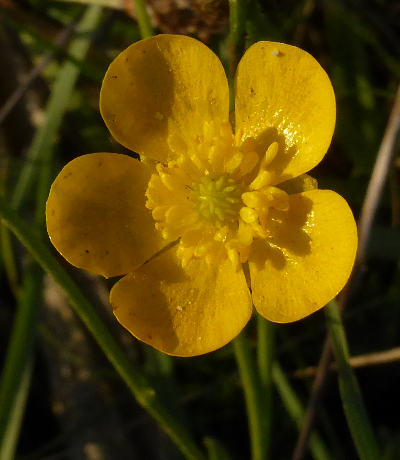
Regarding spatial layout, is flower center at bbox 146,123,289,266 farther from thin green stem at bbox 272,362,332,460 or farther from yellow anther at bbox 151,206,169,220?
thin green stem at bbox 272,362,332,460

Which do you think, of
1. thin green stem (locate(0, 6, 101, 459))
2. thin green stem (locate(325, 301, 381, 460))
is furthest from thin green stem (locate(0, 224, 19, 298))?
thin green stem (locate(325, 301, 381, 460))

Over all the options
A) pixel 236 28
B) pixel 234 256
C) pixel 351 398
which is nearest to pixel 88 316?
pixel 234 256

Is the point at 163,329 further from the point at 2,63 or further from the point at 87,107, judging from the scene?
the point at 2,63

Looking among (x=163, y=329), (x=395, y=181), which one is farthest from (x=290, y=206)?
(x=395, y=181)

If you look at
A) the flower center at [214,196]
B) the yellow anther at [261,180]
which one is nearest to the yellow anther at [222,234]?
the flower center at [214,196]

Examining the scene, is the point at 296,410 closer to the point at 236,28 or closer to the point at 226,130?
the point at 226,130

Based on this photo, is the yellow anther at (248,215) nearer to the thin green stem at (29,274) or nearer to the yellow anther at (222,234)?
the yellow anther at (222,234)
